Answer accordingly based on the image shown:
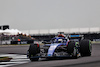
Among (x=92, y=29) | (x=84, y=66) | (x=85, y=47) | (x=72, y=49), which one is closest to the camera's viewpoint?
(x=84, y=66)

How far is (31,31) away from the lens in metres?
64.1

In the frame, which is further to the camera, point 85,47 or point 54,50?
point 85,47

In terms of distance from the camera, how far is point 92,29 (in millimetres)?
56156

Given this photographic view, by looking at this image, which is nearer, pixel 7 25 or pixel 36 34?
pixel 7 25

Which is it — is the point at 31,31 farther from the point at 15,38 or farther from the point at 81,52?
the point at 81,52

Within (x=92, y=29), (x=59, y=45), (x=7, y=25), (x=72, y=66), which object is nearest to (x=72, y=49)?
(x=59, y=45)

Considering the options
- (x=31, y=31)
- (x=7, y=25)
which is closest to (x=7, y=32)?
(x=7, y=25)

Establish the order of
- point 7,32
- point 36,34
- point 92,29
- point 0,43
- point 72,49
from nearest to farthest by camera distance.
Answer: point 72,49 < point 0,43 < point 7,32 < point 92,29 < point 36,34

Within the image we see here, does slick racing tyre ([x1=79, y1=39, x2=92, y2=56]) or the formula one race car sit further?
slick racing tyre ([x1=79, y1=39, x2=92, y2=56])

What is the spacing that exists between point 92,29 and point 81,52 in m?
43.7

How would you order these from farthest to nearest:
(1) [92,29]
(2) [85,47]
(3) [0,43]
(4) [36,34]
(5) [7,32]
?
(4) [36,34]
(1) [92,29]
(5) [7,32]
(3) [0,43]
(2) [85,47]

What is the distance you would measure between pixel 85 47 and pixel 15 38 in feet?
104

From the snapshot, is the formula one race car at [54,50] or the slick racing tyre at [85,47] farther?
the slick racing tyre at [85,47]

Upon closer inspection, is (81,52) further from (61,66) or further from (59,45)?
(61,66)
